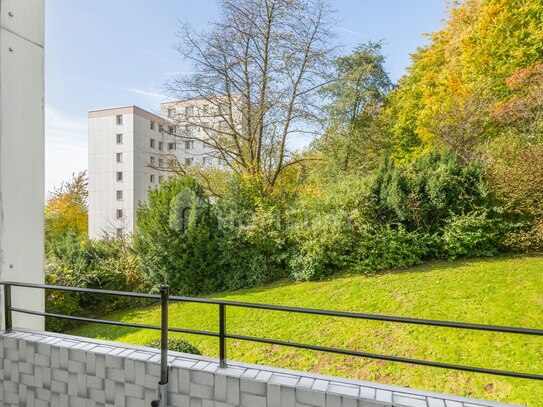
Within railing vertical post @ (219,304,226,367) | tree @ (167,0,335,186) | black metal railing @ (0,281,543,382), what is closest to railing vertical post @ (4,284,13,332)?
black metal railing @ (0,281,543,382)

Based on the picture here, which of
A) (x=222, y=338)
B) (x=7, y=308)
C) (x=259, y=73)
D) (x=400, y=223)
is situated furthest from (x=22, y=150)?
(x=259, y=73)

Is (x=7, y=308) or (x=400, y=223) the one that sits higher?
(x=400, y=223)

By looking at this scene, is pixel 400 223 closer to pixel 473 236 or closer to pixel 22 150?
pixel 473 236

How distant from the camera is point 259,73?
7418 mm

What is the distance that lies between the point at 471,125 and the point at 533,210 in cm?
299

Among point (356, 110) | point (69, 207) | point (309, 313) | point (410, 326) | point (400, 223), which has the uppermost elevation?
point (356, 110)

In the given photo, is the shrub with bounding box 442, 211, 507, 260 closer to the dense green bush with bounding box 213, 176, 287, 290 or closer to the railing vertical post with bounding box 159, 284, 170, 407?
the dense green bush with bounding box 213, 176, 287, 290

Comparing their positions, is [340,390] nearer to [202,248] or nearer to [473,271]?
[473,271]

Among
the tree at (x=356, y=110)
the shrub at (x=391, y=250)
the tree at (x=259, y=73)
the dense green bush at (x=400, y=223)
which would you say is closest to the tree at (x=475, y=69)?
the tree at (x=356, y=110)

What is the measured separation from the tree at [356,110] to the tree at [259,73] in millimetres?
844

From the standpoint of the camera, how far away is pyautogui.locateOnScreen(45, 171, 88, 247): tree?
38.4 ft

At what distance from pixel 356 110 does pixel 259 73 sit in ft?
11.2

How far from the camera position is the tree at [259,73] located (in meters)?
7.23

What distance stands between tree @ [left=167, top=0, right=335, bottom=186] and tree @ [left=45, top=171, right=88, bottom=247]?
7378 mm
